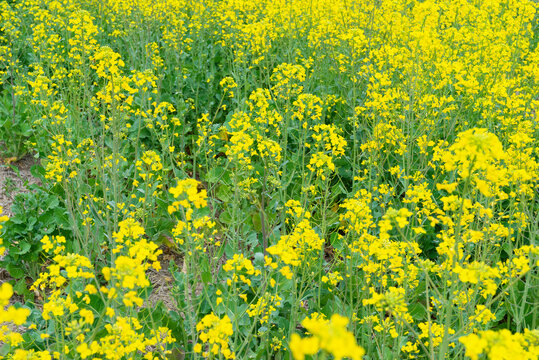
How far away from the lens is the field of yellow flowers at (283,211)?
2.04 m

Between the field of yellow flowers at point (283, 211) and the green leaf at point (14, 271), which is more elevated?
the field of yellow flowers at point (283, 211)

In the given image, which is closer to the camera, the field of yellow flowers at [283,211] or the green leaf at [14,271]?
the field of yellow flowers at [283,211]

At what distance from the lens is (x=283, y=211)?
11.2ft

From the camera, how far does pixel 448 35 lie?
5.29m

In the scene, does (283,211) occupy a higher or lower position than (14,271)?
higher

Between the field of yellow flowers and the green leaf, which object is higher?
the field of yellow flowers

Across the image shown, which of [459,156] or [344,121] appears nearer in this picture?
[459,156]

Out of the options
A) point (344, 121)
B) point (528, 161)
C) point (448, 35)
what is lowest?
point (344, 121)

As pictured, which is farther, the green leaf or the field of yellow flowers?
the green leaf

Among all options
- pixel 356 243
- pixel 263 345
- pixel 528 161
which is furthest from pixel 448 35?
pixel 263 345

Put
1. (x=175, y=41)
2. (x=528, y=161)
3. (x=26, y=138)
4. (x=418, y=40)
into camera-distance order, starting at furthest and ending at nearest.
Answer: (x=175, y=41), (x=26, y=138), (x=418, y=40), (x=528, y=161)

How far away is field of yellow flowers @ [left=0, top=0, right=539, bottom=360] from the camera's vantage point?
204 cm

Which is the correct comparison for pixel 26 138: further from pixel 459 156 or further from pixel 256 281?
pixel 459 156

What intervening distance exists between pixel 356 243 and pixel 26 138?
11.7 feet
